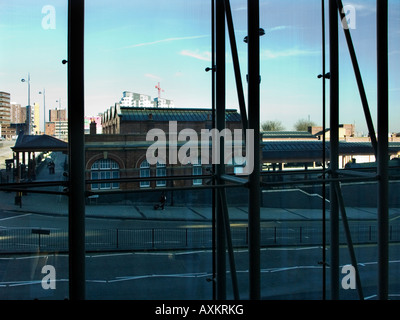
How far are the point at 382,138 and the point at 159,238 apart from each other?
2.23 meters

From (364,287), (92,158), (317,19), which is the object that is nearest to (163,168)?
(92,158)

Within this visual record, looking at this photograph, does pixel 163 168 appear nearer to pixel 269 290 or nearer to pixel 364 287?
pixel 269 290

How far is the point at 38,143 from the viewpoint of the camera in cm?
321

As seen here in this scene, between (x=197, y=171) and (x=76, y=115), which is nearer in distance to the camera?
(x=76, y=115)

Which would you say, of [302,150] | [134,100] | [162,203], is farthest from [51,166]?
[302,150]

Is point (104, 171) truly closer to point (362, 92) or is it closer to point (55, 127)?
point (55, 127)

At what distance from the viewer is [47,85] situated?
127 inches

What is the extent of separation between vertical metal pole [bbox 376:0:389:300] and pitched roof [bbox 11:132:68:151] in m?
2.74

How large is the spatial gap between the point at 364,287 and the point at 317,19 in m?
2.98

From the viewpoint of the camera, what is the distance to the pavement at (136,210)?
3.10 metres

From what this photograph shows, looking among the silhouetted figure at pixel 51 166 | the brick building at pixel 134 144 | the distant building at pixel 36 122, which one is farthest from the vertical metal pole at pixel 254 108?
the distant building at pixel 36 122

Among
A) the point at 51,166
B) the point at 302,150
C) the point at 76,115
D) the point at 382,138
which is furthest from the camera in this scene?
the point at 302,150

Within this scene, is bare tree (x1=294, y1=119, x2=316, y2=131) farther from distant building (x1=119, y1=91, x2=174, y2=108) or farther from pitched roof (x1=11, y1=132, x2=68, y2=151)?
pitched roof (x1=11, y1=132, x2=68, y2=151)

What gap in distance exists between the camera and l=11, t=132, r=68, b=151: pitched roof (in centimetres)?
317
